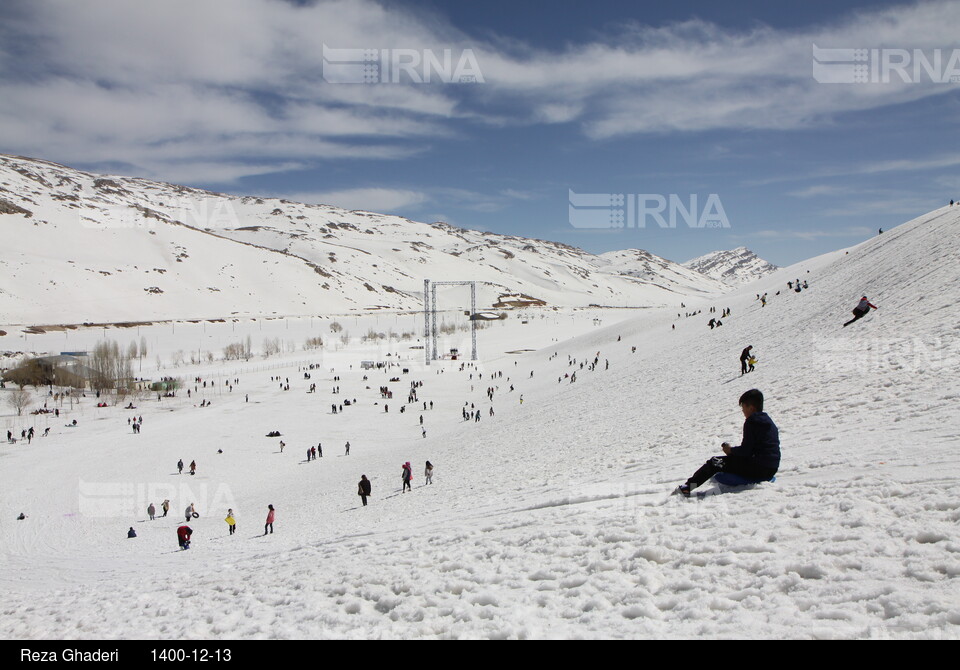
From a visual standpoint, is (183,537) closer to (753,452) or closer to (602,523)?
(602,523)

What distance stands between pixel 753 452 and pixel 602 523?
2411mm

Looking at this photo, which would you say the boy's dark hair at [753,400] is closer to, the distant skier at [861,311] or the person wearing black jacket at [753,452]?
the person wearing black jacket at [753,452]

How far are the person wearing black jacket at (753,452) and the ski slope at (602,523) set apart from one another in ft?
0.94

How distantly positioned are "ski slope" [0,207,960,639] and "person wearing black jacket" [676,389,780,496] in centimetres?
29

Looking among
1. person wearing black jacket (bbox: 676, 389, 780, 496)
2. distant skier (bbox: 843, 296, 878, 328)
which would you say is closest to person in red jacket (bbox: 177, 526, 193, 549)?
person wearing black jacket (bbox: 676, 389, 780, 496)

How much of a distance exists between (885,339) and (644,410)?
8271 millimetres

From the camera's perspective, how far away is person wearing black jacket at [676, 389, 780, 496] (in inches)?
294

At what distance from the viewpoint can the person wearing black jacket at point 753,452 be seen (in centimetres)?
746

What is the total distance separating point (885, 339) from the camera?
1750 cm

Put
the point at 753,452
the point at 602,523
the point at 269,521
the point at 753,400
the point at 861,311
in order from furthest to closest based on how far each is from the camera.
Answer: the point at 861,311, the point at 269,521, the point at 602,523, the point at 753,452, the point at 753,400

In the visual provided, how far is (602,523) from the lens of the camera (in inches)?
309

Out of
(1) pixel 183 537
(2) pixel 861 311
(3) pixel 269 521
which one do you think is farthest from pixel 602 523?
(2) pixel 861 311
